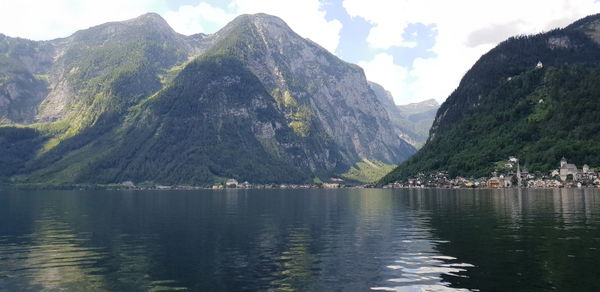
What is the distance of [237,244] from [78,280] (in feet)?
76.5

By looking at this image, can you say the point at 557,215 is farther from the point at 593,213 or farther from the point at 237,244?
the point at 237,244

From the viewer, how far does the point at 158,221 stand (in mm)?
96312

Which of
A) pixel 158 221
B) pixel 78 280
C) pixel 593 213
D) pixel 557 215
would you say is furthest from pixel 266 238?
pixel 593 213

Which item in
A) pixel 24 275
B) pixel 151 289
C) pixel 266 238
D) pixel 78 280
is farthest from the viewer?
pixel 266 238

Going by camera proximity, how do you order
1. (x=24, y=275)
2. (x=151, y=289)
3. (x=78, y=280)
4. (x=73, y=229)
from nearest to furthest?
(x=151, y=289) → (x=78, y=280) → (x=24, y=275) → (x=73, y=229)

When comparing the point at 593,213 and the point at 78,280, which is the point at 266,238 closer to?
the point at 78,280

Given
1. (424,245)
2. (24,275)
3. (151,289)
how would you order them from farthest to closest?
(424,245)
(24,275)
(151,289)

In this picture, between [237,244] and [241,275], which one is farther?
[237,244]

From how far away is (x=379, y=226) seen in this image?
82.3 m

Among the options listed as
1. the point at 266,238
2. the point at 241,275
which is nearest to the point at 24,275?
the point at 241,275

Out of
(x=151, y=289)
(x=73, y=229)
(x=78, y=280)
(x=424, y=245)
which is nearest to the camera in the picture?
(x=151, y=289)

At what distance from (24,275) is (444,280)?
123 ft

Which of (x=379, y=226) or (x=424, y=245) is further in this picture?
(x=379, y=226)

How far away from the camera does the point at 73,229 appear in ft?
272
